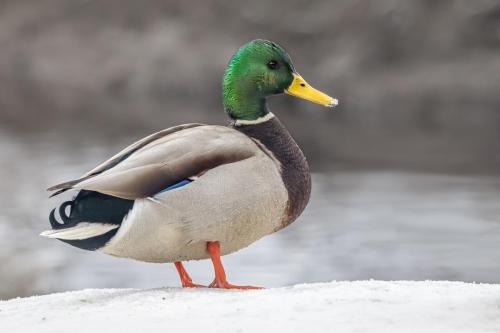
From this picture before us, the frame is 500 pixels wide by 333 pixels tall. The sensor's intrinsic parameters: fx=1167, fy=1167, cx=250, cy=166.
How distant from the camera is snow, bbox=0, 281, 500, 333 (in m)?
2.14

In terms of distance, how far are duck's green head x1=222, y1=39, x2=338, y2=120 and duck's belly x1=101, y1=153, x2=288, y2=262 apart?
192mm

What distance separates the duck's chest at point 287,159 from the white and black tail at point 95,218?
40 centimetres

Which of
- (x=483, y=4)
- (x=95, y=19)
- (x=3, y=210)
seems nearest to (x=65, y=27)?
(x=95, y=19)

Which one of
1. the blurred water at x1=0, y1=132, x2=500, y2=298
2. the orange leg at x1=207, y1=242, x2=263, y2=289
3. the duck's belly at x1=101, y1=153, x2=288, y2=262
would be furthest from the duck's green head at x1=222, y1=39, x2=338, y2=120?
the blurred water at x1=0, y1=132, x2=500, y2=298

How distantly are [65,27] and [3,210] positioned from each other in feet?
39.1

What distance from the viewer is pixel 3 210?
7.88 metres

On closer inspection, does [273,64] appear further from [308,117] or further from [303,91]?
[308,117]

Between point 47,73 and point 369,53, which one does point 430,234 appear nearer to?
point 369,53

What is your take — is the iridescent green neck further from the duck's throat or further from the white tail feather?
the white tail feather

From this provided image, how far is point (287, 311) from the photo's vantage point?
7.39ft

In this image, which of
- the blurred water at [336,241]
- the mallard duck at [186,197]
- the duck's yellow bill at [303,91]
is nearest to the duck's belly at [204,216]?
the mallard duck at [186,197]

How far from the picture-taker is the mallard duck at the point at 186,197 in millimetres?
2773

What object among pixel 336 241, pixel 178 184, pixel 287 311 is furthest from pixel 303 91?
pixel 336 241

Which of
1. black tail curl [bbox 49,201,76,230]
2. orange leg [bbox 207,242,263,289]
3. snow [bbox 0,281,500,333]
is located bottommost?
snow [bbox 0,281,500,333]
